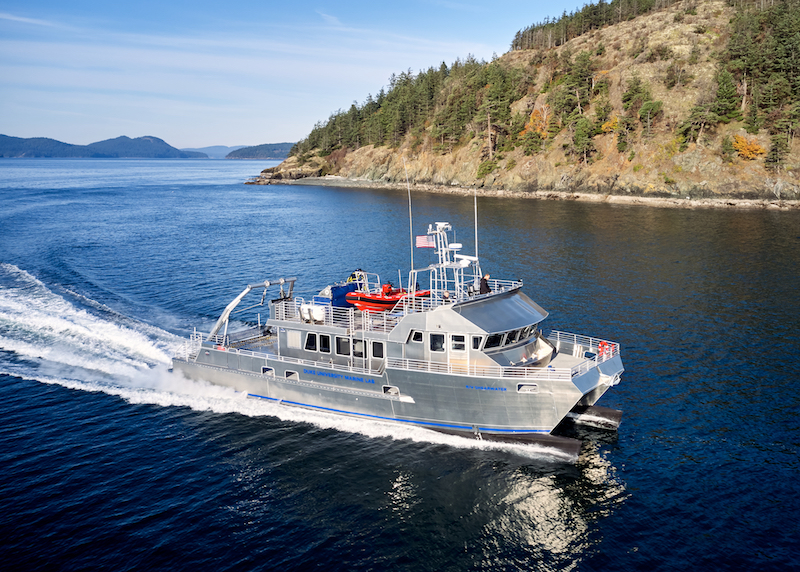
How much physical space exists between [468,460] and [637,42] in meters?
134

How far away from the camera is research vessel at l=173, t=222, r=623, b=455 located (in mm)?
21234

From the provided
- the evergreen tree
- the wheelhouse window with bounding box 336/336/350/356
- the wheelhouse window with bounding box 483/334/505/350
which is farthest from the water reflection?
the evergreen tree

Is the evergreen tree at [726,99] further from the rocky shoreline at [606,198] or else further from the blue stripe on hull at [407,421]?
the blue stripe on hull at [407,421]

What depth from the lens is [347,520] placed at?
17.7 m

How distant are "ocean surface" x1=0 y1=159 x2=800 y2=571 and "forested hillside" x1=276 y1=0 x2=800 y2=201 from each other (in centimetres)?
5991

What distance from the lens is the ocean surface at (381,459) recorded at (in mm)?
16328

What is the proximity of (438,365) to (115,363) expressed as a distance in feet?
61.9

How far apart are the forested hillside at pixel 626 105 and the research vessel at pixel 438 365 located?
86.8m

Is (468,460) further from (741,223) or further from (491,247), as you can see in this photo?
(741,223)

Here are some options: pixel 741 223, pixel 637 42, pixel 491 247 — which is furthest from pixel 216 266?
pixel 637 42

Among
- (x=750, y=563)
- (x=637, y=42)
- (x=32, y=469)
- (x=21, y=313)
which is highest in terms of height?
(x=637, y=42)

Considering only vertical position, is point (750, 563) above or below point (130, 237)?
below

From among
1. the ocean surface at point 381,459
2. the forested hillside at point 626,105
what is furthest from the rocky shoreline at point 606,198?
the ocean surface at point 381,459

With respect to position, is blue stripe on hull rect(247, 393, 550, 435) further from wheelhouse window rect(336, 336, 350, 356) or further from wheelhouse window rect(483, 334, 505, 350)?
wheelhouse window rect(483, 334, 505, 350)
